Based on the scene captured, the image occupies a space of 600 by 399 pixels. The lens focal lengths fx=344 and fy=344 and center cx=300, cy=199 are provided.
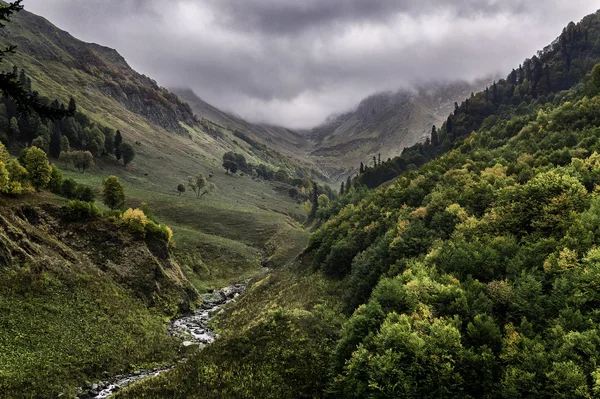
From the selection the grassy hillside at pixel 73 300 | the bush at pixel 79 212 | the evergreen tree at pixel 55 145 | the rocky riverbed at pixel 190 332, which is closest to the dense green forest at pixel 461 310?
the rocky riverbed at pixel 190 332

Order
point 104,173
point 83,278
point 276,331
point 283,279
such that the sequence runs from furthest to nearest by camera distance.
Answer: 1. point 104,173
2. point 283,279
3. point 83,278
4. point 276,331

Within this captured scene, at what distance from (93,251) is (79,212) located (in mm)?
7245

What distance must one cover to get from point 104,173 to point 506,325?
466 ft

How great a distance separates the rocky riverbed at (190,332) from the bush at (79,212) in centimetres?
2154

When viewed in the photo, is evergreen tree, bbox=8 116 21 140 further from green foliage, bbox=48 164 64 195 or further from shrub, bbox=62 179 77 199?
shrub, bbox=62 179 77 199

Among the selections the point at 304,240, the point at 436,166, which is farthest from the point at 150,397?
the point at 304,240

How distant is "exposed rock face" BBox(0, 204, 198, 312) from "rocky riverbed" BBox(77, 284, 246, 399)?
329 centimetres

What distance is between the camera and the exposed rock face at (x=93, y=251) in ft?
132

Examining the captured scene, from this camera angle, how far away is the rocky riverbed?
29.2 meters

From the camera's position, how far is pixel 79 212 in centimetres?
5253

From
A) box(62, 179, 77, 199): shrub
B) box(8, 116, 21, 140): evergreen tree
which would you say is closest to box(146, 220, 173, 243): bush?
box(62, 179, 77, 199): shrub

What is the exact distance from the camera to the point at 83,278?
142ft

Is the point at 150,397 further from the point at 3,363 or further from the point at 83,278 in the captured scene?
the point at 83,278

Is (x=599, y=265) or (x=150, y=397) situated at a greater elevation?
(x=599, y=265)
